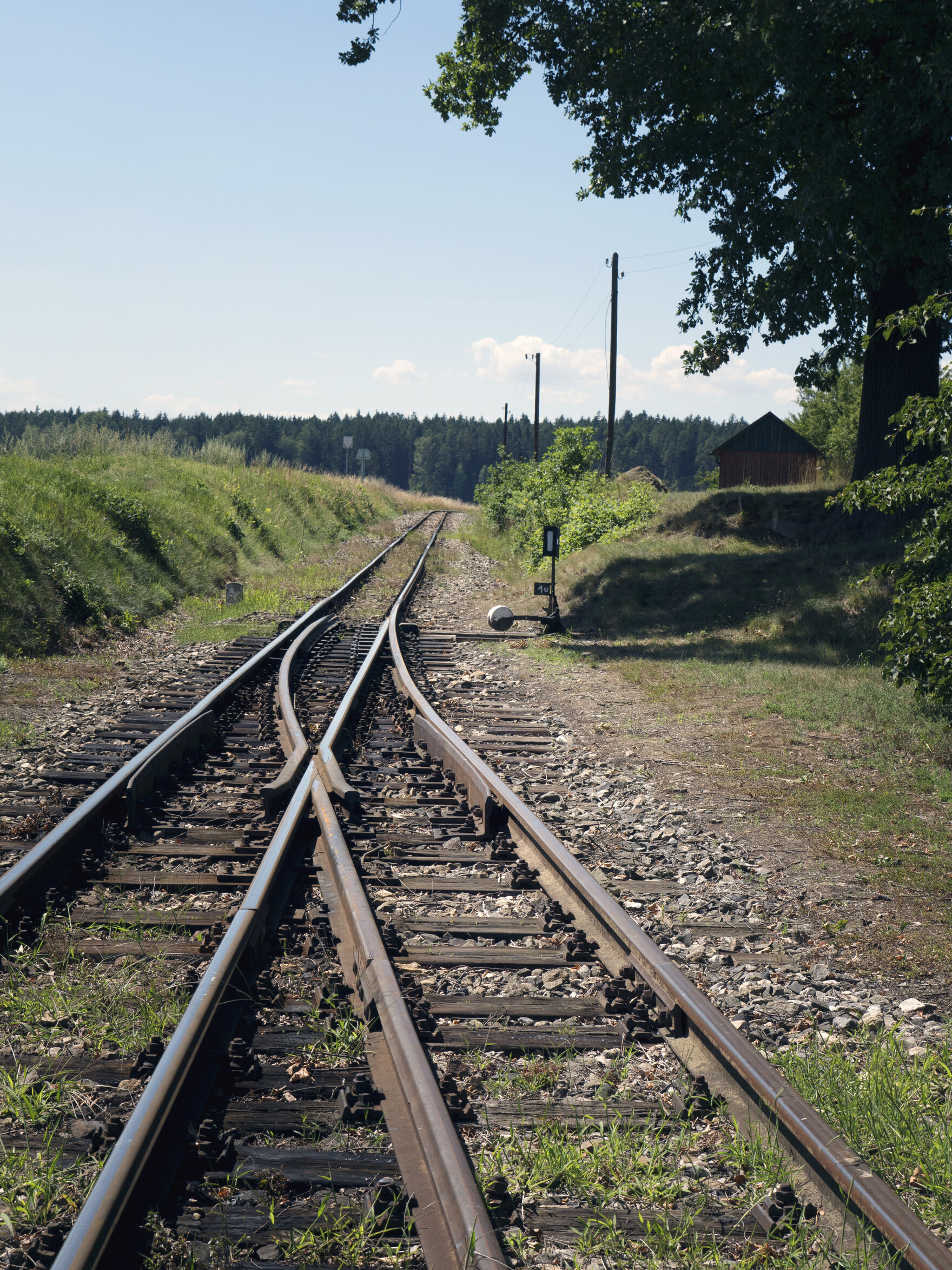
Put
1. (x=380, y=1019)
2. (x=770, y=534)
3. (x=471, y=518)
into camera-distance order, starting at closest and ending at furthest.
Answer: (x=380, y=1019) → (x=770, y=534) → (x=471, y=518)

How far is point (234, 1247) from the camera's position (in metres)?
2.28

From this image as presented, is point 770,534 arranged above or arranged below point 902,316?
below

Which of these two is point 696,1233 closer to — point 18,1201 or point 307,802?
point 18,1201

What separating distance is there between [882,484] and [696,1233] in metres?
7.00

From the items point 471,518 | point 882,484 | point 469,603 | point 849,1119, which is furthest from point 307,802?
point 471,518

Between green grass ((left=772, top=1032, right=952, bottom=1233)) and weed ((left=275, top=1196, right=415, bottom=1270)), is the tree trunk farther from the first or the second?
weed ((left=275, top=1196, right=415, bottom=1270))

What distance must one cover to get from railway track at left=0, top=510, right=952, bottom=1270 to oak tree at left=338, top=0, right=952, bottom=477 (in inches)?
446

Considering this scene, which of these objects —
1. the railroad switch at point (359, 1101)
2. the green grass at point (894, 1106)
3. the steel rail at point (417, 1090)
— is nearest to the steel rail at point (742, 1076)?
the green grass at point (894, 1106)

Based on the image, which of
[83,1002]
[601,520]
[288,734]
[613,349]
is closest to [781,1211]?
[83,1002]

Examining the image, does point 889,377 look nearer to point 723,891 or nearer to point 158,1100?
point 723,891

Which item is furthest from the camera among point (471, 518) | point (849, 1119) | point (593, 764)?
point (471, 518)

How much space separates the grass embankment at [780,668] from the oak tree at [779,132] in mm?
2768

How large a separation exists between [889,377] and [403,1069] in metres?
15.8

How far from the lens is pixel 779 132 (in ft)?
44.8
